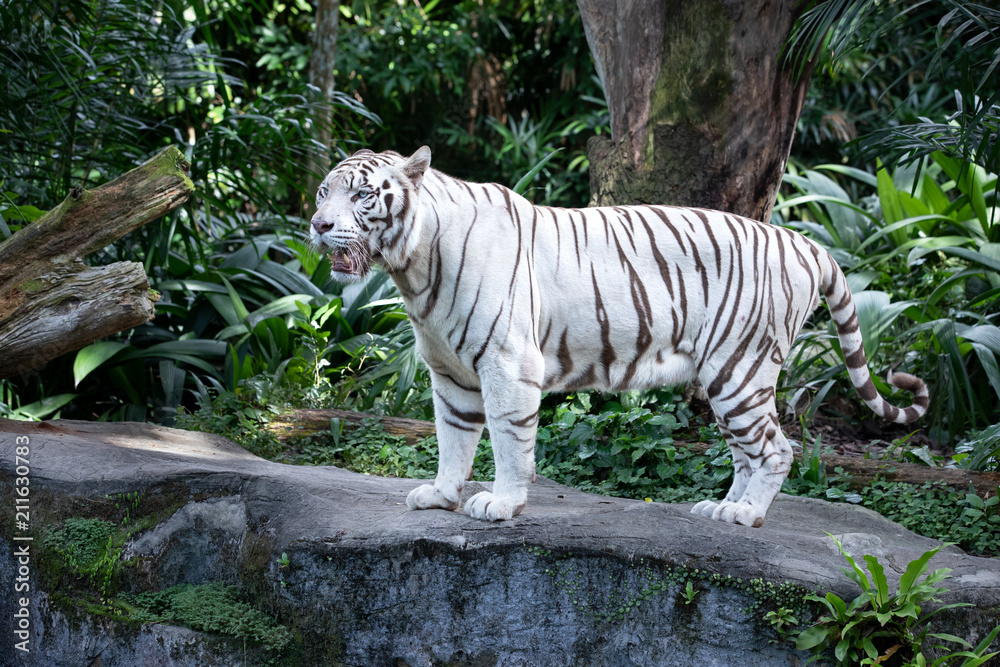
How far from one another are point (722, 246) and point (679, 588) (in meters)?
1.45

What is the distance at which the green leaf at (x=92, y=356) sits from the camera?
210 inches

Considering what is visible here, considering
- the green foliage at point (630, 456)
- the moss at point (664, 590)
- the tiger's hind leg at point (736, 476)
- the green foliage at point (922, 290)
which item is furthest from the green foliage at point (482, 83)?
the moss at point (664, 590)

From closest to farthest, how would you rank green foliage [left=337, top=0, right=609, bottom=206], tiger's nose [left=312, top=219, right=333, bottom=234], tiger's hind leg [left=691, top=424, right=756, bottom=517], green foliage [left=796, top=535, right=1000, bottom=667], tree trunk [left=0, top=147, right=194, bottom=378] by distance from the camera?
green foliage [left=796, top=535, right=1000, bottom=667]
tiger's nose [left=312, top=219, right=333, bottom=234]
tiger's hind leg [left=691, top=424, right=756, bottom=517]
tree trunk [left=0, top=147, right=194, bottom=378]
green foliage [left=337, top=0, right=609, bottom=206]

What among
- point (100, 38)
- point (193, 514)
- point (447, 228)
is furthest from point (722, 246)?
point (100, 38)

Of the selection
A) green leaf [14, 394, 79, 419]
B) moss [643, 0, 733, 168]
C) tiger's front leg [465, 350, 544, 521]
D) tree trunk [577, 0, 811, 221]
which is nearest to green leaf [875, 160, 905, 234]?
tree trunk [577, 0, 811, 221]

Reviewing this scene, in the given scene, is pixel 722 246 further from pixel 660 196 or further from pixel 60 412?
pixel 60 412

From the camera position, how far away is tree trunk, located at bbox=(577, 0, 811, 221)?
4664 mm

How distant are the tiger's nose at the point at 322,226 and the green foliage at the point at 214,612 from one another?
1.47m

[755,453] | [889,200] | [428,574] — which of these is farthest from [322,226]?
[889,200]

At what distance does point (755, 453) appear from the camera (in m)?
3.43

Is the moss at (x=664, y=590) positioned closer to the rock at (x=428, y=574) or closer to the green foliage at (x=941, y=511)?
the rock at (x=428, y=574)

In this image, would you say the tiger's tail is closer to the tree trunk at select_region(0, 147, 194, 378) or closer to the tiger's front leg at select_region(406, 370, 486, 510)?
the tiger's front leg at select_region(406, 370, 486, 510)

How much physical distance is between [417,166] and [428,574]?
1.55 metres

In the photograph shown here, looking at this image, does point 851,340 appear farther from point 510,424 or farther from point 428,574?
point 428,574
